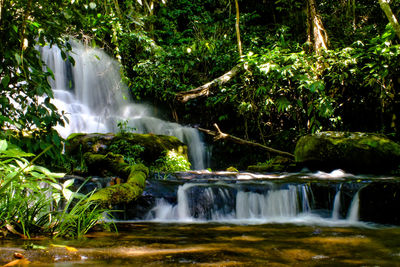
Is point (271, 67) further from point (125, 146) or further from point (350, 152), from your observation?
point (125, 146)

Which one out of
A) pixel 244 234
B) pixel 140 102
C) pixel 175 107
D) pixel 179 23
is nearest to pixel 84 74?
pixel 140 102

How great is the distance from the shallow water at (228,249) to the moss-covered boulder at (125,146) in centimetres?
509

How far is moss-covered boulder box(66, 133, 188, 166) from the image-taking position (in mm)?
8094

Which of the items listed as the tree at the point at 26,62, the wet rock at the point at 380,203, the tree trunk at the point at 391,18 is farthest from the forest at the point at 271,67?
the wet rock at the point at 380,203

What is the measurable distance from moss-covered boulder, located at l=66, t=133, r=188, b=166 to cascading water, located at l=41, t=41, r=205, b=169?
168 centimetres

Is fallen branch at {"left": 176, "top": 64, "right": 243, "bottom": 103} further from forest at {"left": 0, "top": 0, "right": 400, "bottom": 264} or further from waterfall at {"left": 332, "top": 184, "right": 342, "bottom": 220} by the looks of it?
waterfall at {"left": 332, "top": 184, "right": 342, "bottom": 220}

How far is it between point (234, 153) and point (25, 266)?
32.7 ft

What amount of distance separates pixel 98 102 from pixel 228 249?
1109 centimetres

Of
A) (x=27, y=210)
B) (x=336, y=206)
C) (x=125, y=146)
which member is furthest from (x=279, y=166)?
(x=27, y=210)

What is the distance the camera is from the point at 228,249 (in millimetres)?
2365

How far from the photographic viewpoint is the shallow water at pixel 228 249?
183cm

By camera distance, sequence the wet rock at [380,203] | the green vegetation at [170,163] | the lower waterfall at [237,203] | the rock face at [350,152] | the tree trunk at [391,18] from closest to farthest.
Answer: the wet rock at [380,203], the lower waterfall at [237,203], the tree trunk at [391,18], the rock face at [350,152], the green vegetation at [170,163]

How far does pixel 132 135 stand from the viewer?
8.71 metres

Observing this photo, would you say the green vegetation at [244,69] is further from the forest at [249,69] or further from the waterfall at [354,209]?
the waterfall at [354,209]
